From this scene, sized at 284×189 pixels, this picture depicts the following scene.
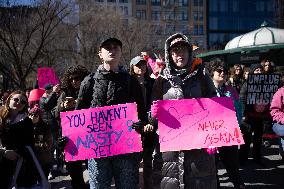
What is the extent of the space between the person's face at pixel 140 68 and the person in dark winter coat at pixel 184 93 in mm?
1407

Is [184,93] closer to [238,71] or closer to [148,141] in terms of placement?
[148,141]

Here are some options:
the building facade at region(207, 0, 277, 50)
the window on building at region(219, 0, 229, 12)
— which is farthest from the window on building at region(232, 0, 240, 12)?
the window on building at region(219, 0, 229, 12)

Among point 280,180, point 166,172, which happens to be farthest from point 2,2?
point 166,172

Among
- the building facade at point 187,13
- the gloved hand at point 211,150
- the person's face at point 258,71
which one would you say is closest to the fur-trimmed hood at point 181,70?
the gloved hand at point 211,150

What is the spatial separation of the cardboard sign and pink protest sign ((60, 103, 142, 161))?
342 cm

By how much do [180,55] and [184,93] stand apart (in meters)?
0.32

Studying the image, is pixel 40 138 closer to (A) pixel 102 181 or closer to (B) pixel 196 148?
(A) pixel 102 181

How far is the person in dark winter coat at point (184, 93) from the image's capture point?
3432 millimetres

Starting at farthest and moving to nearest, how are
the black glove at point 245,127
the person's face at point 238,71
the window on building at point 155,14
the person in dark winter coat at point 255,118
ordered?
the window on building at point 155,14, the person's face at point 238,71, the person in dark winter coat at point 255,118, the black glove at point 245,127

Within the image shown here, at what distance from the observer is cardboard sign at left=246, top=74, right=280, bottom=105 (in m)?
6.51

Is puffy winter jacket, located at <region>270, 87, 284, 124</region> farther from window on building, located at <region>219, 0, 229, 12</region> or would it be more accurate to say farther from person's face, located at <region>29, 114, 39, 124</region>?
window on building, located at <region>219, 0, 229, 12</region>

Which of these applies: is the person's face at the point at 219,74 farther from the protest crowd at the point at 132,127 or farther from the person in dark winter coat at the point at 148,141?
the protest crowd at the point at 132,127

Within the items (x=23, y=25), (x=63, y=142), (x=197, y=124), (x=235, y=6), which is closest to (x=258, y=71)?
(x=197, y=124)

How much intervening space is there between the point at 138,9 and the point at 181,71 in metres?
77.9
